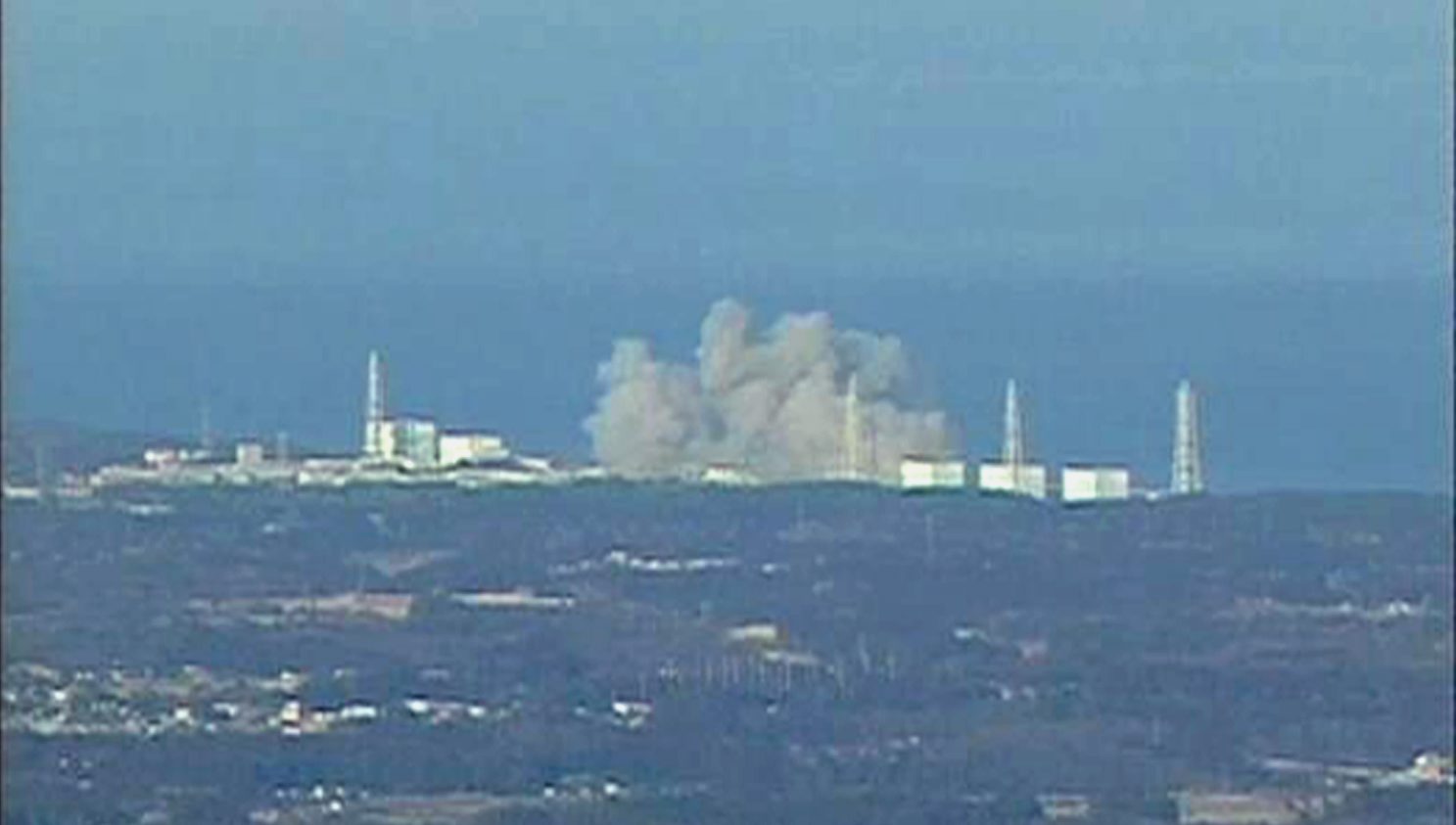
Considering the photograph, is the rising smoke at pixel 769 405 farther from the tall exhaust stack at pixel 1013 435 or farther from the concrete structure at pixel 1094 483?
the concrete structure at pixel 1094 483

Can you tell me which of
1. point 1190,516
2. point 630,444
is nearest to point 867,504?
point 1190,516

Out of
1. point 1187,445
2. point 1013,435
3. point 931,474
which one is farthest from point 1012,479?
point 1187,445

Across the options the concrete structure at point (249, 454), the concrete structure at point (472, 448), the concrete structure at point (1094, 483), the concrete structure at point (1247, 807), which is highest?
the concrete structure at point (472, 448)

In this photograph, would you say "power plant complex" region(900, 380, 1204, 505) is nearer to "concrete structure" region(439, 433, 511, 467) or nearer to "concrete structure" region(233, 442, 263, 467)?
"concrete structure" region(439, 433, 511, 467)

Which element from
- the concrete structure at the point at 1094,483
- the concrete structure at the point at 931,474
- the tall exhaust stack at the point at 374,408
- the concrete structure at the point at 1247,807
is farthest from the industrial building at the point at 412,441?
the concrete structure at the point at 1247,807

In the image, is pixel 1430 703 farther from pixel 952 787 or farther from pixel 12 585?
pixel 12 585

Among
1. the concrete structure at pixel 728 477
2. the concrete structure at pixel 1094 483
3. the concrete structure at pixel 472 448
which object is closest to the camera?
the concrete structure at pixel 1094 483

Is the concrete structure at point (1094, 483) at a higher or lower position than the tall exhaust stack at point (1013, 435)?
lower

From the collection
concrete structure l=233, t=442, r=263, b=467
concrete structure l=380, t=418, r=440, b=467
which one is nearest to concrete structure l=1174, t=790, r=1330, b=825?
concrete structure l=233, t=442, r=263, b=467
